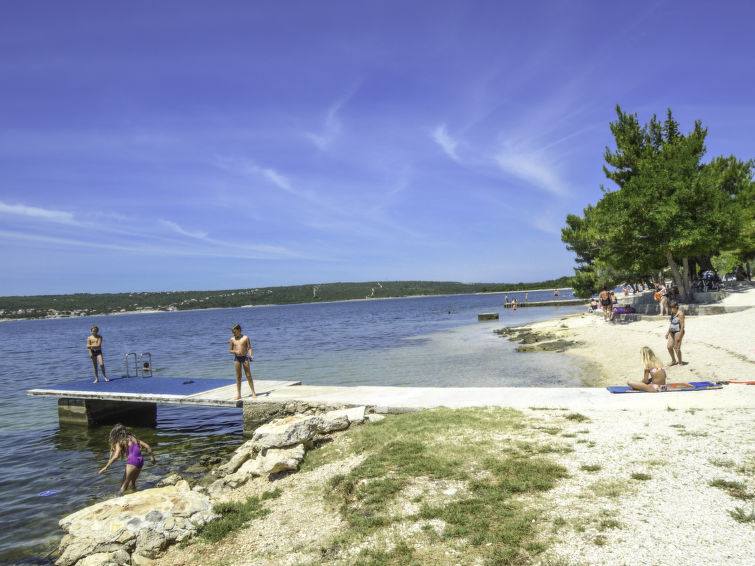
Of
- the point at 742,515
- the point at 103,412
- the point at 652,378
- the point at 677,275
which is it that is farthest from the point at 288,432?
the point at 677,275

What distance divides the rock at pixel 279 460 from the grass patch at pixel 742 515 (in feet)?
18.6

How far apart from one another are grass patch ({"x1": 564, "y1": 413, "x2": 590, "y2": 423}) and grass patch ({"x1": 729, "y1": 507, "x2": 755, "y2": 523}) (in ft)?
11.1

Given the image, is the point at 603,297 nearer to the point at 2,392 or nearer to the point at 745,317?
the point at 745,317

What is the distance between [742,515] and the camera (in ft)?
14.4

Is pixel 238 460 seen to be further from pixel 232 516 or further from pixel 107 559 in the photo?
pixel 107 559

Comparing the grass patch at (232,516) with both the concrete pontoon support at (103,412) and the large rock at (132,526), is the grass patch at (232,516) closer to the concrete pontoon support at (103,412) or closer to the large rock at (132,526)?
the large rock at (132,526)

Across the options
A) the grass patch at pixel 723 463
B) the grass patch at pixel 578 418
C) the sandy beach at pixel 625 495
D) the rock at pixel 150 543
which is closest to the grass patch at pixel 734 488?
the sandy beach at pixel 625 495

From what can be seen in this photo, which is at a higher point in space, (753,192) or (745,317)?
(753,192)

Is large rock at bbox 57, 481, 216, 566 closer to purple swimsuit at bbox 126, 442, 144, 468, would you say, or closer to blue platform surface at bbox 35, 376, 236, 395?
purple swimsuit at bbox 126, 442, 144, 468

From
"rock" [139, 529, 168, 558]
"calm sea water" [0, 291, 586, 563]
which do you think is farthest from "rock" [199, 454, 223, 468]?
"rock" [139, 529, 168, 558]

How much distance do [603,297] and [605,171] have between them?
9.42 metres

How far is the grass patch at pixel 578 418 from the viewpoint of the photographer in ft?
26.1

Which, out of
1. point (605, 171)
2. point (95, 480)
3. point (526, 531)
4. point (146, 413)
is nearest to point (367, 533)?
point (526, 531)

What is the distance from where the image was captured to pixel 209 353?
33.6 m
